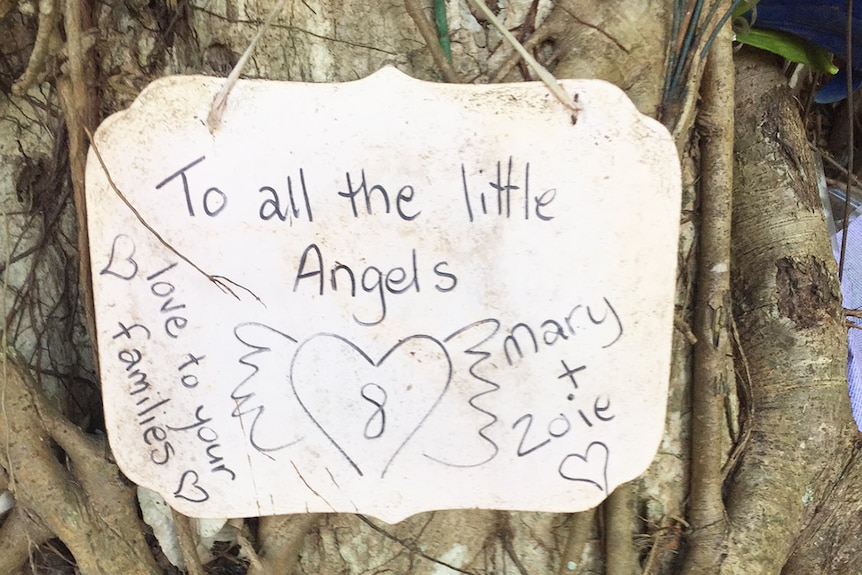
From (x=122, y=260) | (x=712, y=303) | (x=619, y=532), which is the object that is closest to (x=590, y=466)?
(x=619, y=532)

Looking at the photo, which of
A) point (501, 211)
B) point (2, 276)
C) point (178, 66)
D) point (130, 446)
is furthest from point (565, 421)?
point (2, 276)

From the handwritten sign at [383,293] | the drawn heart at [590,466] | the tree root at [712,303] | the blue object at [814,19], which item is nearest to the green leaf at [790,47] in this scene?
the blue object at [814,19]

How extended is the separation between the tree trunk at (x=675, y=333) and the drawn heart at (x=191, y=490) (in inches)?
4.0

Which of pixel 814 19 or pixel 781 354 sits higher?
pixel 814 19

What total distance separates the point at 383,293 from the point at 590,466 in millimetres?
311

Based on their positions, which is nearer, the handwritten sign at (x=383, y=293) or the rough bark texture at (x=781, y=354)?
the handwritten sign at (x=383, y=293)

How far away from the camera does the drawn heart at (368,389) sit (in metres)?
0.65

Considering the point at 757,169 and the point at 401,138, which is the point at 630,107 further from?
the point at 757,169

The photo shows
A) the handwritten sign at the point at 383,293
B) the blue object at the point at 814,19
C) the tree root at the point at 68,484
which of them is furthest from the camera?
the blue object at the point at 814,19

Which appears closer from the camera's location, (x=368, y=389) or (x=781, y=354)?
(x=368, y=389)

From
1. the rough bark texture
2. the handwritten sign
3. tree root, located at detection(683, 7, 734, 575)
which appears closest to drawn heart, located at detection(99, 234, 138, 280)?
the handwritten sign

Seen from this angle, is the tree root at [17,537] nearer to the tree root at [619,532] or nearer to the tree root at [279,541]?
the tree root at [279,541]

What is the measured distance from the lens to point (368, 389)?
662 mm

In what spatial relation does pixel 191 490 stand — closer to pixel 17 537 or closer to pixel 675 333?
pixel 17 537
